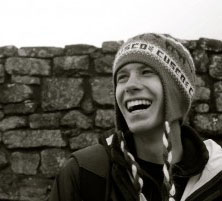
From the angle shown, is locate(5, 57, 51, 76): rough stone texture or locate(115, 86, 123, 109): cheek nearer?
locate(115, 86, 123, 109): cheek

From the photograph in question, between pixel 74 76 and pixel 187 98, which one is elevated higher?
pixel 187 98

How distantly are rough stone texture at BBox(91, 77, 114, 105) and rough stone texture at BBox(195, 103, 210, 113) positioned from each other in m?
0.81

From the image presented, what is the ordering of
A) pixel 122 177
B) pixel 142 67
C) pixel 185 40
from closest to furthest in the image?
pixel 122 177 → pixel 142 67 → pixel 185 40

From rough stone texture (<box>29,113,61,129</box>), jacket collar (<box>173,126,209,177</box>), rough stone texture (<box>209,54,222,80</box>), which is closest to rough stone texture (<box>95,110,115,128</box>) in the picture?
rough stone texture (<box>29,113,61,129</box>)

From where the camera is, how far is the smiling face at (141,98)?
1.91m

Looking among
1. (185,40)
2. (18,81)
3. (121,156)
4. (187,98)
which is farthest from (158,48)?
(18,81)

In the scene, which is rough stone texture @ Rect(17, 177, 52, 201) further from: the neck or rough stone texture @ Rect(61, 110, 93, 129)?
the neck

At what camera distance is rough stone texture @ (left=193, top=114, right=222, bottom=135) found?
167 inches

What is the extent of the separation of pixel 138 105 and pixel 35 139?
2535mm

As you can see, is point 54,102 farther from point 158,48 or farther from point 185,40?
point 158,48

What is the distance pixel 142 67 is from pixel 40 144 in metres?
2.50

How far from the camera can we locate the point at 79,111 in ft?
14.2

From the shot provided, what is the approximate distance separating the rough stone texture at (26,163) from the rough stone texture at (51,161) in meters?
0.06

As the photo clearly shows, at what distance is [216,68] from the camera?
14.0ft
